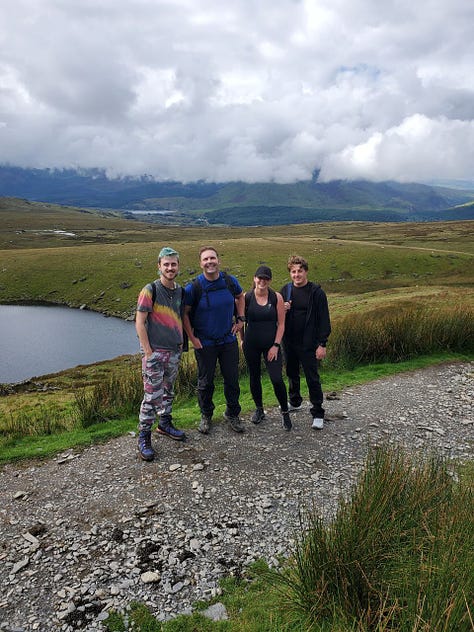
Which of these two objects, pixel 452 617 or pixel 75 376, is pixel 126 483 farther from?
pixel 75 376

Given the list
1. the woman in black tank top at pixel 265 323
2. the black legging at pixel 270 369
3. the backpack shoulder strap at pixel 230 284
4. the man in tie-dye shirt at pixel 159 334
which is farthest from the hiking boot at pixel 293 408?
the backpack shoulder strap at pixel 230 284

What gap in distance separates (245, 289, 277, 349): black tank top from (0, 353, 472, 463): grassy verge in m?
2.49

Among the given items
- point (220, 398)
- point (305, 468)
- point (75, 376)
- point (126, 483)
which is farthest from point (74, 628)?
point (75, 376)

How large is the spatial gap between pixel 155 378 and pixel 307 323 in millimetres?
3393

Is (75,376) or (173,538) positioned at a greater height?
(173,538)

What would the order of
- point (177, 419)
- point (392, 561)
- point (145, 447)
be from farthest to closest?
point (177, 419) → point (145, 447) → point (392, 561)

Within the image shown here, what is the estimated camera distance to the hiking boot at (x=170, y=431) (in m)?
8.20

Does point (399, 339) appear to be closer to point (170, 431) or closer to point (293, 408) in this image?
point (293, 408)

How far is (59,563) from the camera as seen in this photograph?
5094 mm

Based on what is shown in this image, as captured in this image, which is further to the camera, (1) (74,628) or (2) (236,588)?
(2) (236,588)

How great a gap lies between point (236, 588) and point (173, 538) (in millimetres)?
1256

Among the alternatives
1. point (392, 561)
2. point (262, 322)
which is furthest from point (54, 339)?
point (392, 561)

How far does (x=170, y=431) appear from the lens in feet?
27.1

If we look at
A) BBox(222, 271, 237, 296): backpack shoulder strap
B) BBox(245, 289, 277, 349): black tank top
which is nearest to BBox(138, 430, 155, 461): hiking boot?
BBox(245, 289, 277, 349): black tank top
